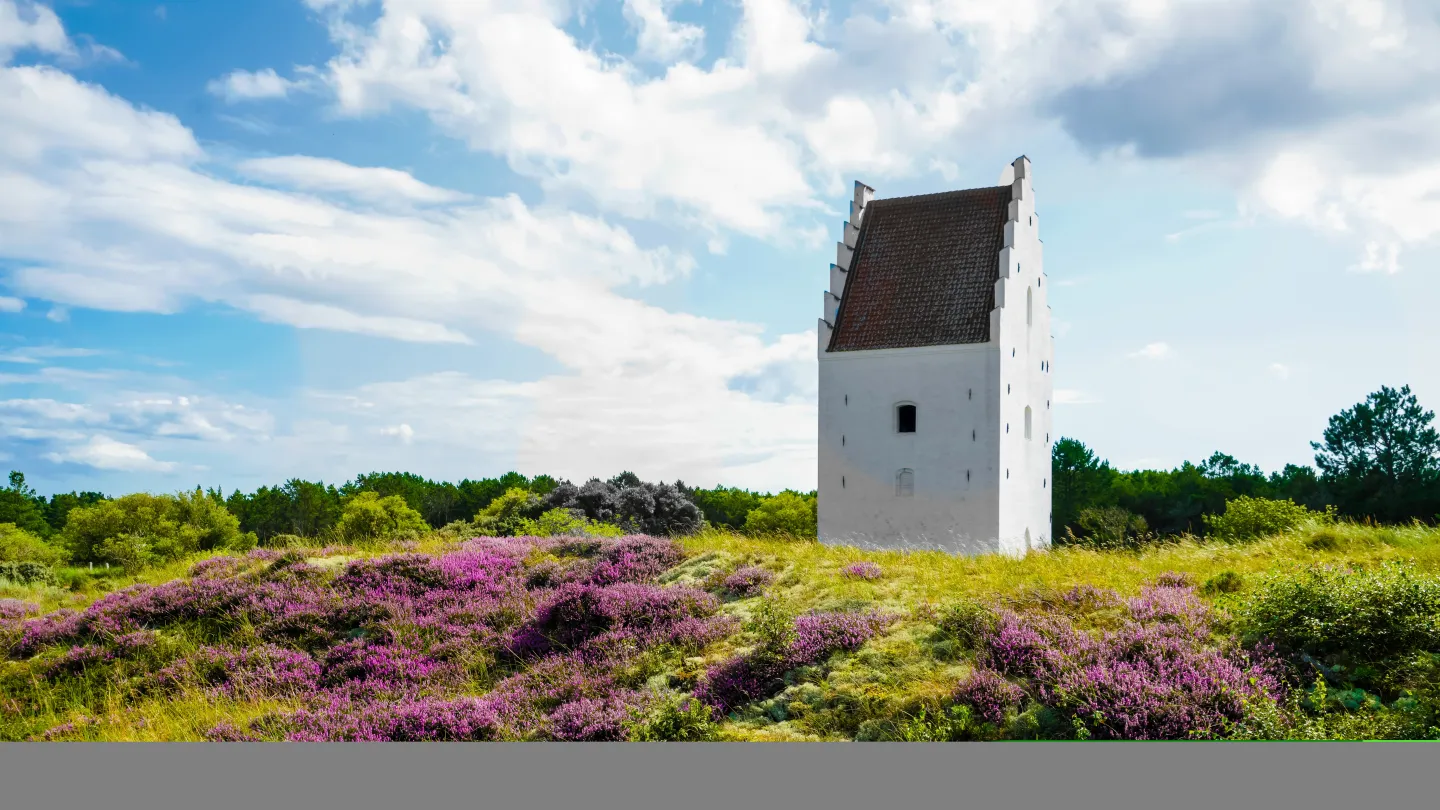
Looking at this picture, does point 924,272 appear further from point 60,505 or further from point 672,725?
point 60,505

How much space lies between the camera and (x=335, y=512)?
44.0m

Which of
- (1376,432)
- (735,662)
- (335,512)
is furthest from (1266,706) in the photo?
(335,512)

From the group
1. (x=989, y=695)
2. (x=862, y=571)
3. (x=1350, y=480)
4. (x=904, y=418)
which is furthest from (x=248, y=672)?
(x=1350, y=480)

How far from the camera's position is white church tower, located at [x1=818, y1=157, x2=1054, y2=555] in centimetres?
2609

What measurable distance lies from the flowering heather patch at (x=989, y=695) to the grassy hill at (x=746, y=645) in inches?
0.8

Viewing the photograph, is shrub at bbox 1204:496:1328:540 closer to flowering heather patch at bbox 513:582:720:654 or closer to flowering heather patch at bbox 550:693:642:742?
flowering heather patch at bbox 513:582:720:654

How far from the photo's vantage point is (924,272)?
28.6 metres

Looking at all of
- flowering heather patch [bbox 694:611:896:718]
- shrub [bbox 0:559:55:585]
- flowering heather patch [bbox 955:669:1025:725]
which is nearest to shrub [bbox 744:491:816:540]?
shrub [bbox 0:559:55:585]

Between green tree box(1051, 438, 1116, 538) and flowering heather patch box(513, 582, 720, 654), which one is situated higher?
green tree box(1051, 438, 1116, 538)

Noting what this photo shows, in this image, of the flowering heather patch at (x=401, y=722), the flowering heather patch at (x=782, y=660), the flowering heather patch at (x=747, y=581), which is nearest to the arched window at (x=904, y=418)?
the flowering heather patch at (x=747, y=581)

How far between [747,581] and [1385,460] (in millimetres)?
24285

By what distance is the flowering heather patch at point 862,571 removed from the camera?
37.5 feet

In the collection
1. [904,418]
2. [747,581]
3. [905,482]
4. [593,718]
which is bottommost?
[593,718]

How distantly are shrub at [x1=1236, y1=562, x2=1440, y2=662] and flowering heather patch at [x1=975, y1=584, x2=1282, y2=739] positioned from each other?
500mm
